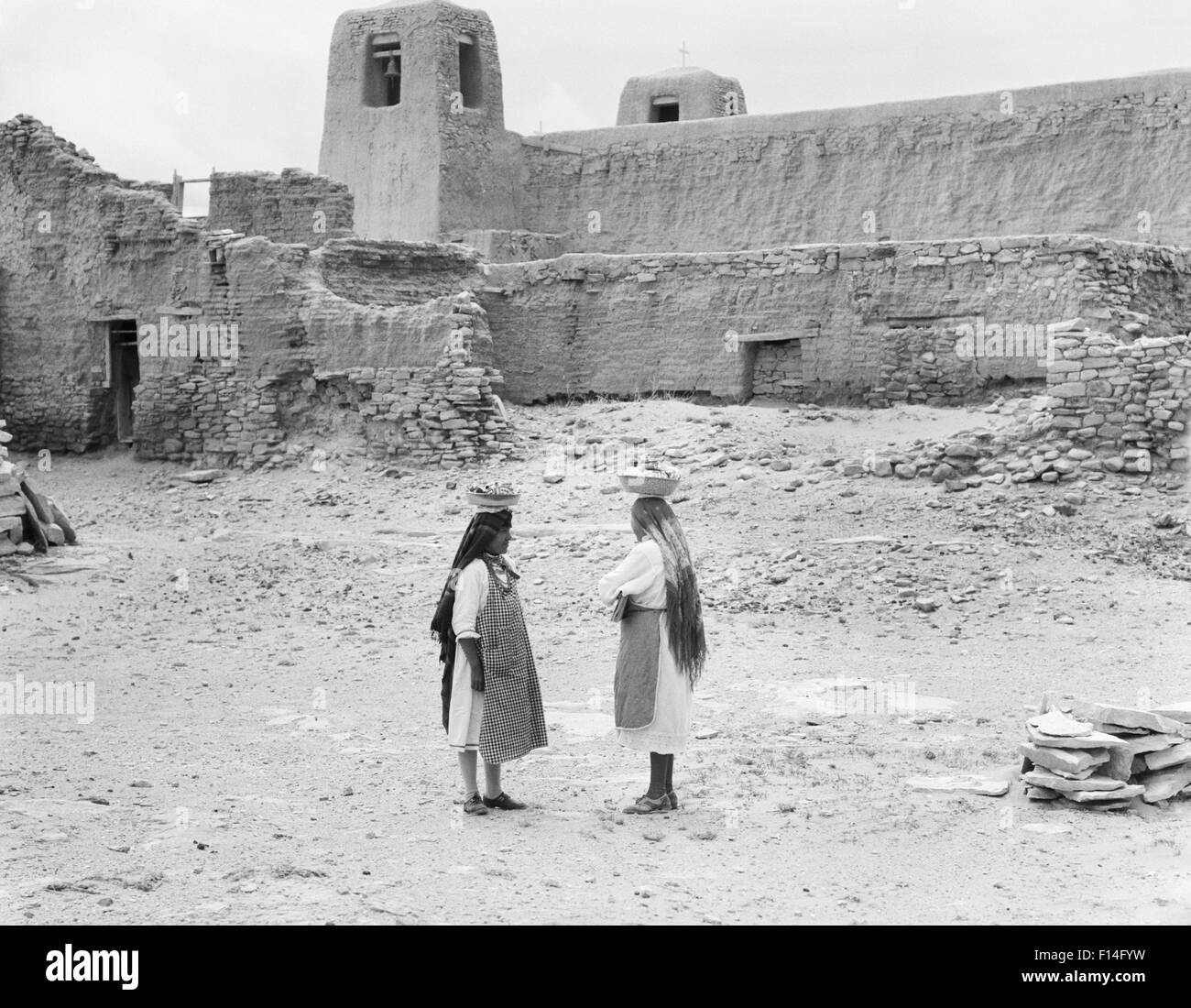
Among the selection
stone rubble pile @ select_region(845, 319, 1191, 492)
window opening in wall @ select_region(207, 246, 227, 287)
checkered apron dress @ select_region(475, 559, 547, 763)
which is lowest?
checkered apron dress @ select_region(475, 559, 547, 763)

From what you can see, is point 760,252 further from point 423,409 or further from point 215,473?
point 215,473

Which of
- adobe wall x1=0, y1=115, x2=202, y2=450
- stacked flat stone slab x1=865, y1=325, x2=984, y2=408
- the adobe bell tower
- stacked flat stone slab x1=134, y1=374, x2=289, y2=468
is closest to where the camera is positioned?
stacked flat stone slab x1=865, y1=325, x2=984, y2=408

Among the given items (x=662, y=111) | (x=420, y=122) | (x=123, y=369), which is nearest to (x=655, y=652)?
(x=123, y=369)

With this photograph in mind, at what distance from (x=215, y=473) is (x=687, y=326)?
214 inches

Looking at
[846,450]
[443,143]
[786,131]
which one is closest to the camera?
[846,450]

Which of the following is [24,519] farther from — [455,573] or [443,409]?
[455,573]

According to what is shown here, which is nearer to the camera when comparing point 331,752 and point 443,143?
point 331,752

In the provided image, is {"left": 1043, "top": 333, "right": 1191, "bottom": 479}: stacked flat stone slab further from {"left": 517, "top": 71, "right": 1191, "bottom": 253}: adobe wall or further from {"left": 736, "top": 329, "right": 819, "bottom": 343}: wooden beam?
A: {"left": 517, "top": 71, "right": 1191, "bottom": 253}: adobe wall

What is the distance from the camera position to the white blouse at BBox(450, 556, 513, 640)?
667 cm

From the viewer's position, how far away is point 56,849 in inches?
241

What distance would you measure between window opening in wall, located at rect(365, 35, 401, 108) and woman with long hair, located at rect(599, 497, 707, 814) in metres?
18.1

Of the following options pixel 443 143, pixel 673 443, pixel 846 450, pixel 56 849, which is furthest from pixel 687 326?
pixel 56 849

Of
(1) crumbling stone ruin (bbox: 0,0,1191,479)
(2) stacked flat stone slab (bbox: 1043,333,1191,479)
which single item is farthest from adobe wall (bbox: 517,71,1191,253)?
(2) stacked flat stone slab (bbox: 1043,333,1191,479)

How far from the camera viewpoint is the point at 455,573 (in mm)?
6820
